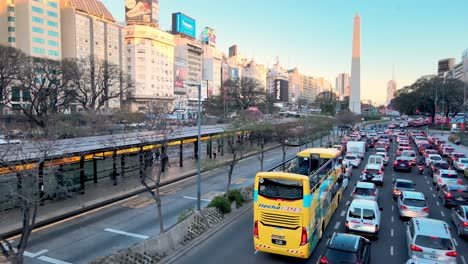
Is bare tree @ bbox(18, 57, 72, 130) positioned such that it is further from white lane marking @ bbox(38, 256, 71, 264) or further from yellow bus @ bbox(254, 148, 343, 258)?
yellow bus @ bbox(254, 148, 343, 258)

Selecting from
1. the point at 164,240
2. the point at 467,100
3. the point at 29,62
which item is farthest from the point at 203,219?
the point at 467,100

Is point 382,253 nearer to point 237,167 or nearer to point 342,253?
point 342,253

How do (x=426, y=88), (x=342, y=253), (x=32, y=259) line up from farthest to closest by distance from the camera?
(x=426, y=88) < (x=32, y=259) < (x=342, y=253)

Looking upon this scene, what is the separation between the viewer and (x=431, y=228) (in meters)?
12.3

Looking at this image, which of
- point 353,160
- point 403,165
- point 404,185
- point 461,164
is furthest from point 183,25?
point 404,185

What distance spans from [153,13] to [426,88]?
A: 85.6 metres

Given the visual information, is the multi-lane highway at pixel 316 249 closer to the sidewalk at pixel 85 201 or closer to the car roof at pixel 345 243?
the car roof at pixel 345 243

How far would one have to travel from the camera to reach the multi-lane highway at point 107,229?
1362cm

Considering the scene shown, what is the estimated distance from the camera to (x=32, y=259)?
42.8 ft

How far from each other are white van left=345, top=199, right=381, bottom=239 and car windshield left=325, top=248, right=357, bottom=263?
4727 millimetres

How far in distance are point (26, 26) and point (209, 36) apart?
97.5 metres

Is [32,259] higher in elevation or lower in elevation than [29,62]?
lower

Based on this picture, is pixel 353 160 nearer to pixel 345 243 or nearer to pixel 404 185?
pixel 404 185

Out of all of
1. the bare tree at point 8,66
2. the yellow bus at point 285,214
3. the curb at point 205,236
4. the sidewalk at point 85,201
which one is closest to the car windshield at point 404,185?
the curb at point 205,236
